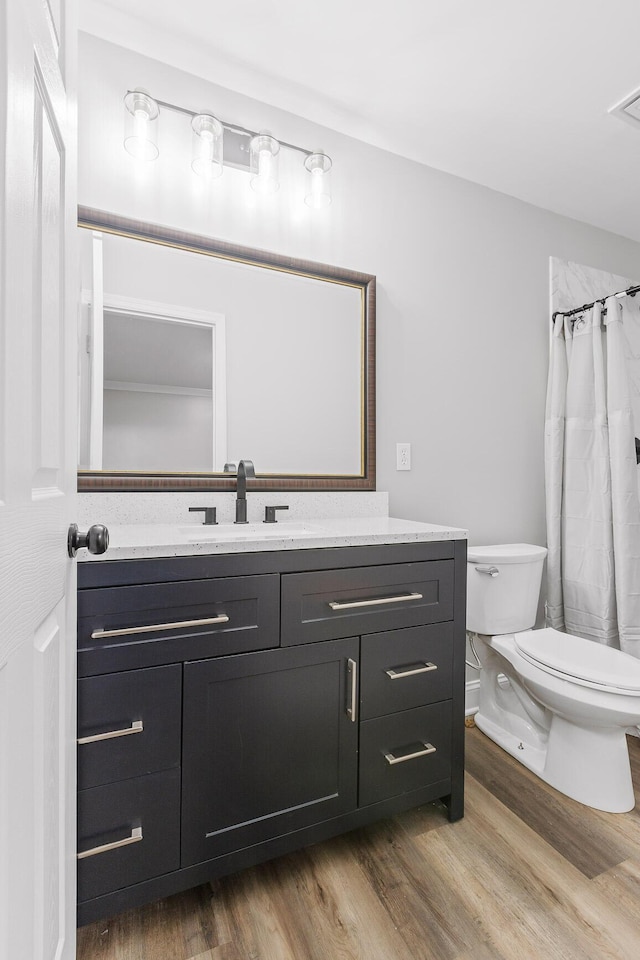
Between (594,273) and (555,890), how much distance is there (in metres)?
2.60

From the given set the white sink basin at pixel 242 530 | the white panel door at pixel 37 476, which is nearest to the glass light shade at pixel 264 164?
the white panel door at pixel 37 476

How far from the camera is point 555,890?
1277 millimetres

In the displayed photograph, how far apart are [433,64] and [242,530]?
168 centimetres

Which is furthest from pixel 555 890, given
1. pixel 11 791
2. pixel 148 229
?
pixel 148 229

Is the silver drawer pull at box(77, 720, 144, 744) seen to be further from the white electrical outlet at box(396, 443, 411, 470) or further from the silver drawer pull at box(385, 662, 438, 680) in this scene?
the white electrical outlet at box(396, 443, 411, 470)

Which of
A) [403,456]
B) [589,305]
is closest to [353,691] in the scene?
[403,456]

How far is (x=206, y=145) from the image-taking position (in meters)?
1.62

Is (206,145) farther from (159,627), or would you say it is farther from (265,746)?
(265,746)

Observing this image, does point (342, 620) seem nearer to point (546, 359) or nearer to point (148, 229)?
point (148, 229)

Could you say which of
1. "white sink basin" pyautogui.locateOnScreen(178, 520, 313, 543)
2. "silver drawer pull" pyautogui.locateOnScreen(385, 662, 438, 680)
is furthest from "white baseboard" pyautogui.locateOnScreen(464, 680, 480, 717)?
"white sink basin" pyautogui.locateOnScreen(178, 520, 313, 543)

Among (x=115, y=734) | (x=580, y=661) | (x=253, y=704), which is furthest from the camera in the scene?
(x=580, y=661)

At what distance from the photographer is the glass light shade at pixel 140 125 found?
151cm

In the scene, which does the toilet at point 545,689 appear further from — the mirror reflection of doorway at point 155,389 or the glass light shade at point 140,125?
the glass light shade at point 140,125

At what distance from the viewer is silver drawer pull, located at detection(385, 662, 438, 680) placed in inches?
54.8
